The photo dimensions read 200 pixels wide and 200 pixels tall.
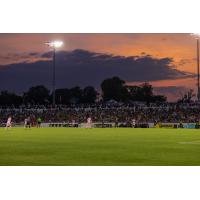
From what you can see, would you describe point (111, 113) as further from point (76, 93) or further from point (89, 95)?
point (76, 93)

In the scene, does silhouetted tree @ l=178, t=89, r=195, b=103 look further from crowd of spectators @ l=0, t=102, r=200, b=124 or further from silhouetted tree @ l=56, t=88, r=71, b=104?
silhouetted tree @ l=56, t=88, r=71, b=104

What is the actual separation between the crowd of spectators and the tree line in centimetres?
279

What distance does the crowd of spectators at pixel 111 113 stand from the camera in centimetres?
4103

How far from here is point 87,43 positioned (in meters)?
44.9

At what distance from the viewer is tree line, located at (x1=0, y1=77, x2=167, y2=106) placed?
47.6m

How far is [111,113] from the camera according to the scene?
44000 mm

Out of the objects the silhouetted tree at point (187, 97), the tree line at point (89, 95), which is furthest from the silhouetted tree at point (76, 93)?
the silhouetted tree at point (187, 97)

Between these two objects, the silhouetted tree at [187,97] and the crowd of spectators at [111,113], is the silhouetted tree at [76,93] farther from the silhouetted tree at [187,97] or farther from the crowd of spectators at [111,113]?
the silhouetted tree at [187,97]

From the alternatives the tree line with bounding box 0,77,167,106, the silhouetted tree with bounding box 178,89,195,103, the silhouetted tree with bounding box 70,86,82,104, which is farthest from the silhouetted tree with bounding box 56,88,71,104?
the silhouetted tree with bounding box 178,89,195,103

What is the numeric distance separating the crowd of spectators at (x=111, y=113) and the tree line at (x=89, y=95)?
9.15 feet

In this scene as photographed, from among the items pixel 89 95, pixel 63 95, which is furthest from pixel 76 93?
pixel 63 95
